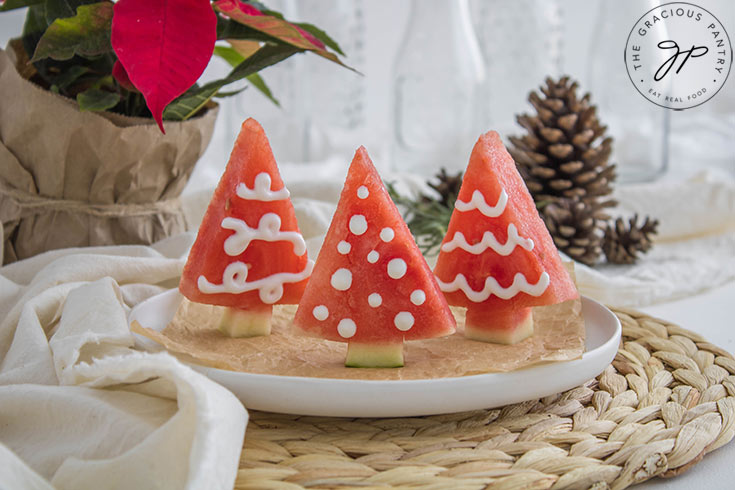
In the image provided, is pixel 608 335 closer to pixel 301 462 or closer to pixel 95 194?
pixel 301 462

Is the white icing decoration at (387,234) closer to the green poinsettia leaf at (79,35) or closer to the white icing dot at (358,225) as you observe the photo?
the white icing dot at (358,225)

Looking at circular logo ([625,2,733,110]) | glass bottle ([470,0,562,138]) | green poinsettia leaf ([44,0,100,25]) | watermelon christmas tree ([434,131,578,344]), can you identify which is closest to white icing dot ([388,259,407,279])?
watermelon christmas tree ([434,131,578,344])

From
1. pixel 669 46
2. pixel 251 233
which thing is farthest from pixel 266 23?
pixel 669 46

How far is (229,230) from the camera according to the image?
29.1 inches

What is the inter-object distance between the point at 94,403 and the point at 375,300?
22 centimetres

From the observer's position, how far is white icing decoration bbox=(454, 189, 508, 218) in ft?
2.40

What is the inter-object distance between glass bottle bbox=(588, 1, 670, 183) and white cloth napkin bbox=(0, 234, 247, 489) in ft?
4.04

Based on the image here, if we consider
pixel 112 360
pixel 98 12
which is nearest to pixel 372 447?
pixel 112 360

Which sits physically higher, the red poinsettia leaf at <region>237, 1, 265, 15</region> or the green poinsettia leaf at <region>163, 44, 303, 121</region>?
the red poinsettia leaf at <region>237, 1, 265, 15</region>

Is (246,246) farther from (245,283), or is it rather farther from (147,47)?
(147,47)

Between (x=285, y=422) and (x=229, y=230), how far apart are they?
7.6 inches

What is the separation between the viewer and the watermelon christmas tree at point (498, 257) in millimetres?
725

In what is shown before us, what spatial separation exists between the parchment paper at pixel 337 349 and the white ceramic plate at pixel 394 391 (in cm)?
1

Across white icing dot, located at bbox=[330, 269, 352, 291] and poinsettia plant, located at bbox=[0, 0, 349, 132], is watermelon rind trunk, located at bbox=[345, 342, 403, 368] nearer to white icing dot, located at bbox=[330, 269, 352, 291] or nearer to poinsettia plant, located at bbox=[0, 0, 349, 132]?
white icing dot, located at bbox=[330, 269, 352, 291]
